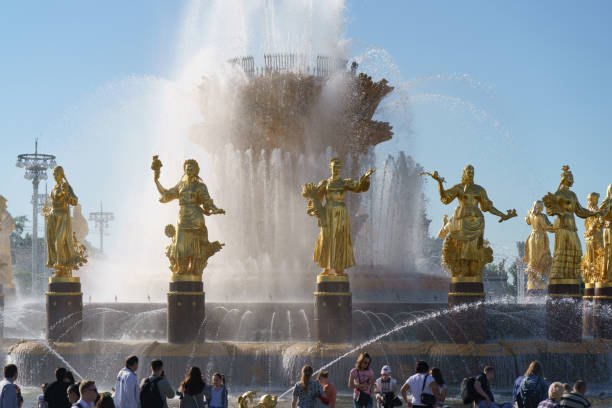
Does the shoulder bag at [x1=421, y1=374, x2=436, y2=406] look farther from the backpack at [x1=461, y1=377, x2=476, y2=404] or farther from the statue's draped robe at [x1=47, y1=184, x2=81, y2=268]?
the statue's draped robe at [x1=47, y1=184, x2=81, y2=268]

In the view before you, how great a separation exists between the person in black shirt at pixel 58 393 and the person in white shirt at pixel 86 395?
5.31 ft

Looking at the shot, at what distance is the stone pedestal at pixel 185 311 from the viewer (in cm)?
1925

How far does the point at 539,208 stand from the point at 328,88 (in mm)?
8460

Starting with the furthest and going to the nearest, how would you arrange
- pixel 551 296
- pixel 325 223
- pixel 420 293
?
pixel 420 293
pixel 551 296
pixel 325 223

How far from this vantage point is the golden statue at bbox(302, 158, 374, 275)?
63.0 feet

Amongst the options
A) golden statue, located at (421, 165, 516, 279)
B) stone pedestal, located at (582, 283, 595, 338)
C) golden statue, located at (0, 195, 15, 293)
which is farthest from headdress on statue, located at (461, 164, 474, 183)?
golden statue, located at (0, 195, 15, 293)

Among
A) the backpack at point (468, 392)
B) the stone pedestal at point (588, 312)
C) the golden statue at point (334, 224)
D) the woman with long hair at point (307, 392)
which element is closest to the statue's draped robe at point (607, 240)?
the stone pedestal at point (588, 312)

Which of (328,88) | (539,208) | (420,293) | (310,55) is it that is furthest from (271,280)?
(539,208)

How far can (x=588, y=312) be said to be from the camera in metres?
22.6

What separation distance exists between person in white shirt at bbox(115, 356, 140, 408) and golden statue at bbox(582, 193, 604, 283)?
572 inches

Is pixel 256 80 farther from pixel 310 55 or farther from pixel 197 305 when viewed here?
pixel 197 305

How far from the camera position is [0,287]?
2462 centimetres

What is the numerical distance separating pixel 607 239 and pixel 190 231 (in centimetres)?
1015

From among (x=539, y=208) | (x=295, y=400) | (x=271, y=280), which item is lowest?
(x=295, y=400)
